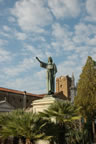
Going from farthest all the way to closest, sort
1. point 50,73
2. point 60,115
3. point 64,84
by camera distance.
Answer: point 64,84, point 50,73, point 60,115

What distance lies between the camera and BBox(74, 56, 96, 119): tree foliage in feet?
55.1

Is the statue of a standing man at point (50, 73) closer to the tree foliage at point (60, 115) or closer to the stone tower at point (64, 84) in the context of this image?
the tree foliage at point (60, 115)

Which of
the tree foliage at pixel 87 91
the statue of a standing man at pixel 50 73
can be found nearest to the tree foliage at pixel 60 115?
the statue of a standing man at pixel 50 73

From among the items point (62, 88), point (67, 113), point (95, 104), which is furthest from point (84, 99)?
point (62, 88)

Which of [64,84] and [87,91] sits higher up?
[64,84]

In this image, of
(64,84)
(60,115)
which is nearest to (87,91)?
(60,115)

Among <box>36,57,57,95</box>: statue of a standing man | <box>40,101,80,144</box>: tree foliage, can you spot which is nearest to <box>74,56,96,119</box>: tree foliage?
<box>36,57,57,95</box>: statue of a standing man

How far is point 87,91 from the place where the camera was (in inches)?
694

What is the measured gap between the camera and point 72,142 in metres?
8.88

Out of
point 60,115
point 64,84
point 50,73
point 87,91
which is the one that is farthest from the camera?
point 64,84

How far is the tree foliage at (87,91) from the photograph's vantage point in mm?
16781

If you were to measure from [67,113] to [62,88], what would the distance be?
69842mm

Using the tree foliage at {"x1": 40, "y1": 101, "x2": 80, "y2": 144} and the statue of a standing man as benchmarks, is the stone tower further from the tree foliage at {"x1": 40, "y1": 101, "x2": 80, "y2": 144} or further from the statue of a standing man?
the tree foliage at {"x1": 40, "y1": 101, "x2": 80, "y2": 144}

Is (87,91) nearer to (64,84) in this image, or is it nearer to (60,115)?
(60,115)
